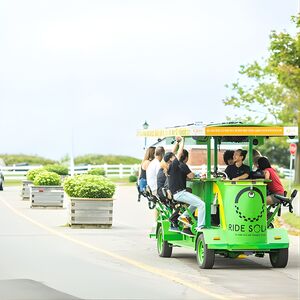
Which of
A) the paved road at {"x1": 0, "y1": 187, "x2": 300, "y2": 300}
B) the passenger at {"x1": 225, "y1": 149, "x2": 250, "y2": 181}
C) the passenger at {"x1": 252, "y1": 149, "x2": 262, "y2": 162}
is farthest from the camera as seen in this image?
the passenger at {"x1": 252, "y1": 149, "x2": 262, "y2": 162}

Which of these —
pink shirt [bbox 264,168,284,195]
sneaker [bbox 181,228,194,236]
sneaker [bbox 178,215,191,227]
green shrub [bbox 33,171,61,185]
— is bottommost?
sneaker [bbox 181,228,194,236]

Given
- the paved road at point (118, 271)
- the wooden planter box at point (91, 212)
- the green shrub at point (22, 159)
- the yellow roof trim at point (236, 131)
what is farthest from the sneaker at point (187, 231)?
the green shrub at point (22, 159)

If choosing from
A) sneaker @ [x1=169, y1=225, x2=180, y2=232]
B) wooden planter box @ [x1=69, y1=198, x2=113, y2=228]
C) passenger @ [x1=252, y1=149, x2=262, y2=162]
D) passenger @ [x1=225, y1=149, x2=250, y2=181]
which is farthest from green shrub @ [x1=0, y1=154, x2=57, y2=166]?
passenger @ [x1=225, y1=149, x2=250, y2=181]

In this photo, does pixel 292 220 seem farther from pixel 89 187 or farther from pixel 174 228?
pixel 174 228

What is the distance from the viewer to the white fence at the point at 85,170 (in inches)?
3491

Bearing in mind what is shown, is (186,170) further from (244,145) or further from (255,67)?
(255,67)

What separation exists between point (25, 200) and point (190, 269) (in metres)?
31.2

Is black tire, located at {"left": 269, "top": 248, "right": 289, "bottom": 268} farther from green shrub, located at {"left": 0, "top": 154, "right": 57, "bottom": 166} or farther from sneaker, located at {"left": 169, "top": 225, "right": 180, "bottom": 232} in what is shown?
green shrub, located at {"left": 0, "top": 154, "right": 57, "bottom": 166}

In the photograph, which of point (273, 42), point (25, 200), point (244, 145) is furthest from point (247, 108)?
point (244, 145)

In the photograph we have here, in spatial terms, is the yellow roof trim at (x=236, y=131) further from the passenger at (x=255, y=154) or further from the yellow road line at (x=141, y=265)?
the yellow road line at (x=141, y=265)

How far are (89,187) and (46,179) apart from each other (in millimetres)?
12733

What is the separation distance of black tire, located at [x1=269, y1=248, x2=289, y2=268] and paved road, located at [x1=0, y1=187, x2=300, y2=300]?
0.16 meters

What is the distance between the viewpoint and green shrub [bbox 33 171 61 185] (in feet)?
131

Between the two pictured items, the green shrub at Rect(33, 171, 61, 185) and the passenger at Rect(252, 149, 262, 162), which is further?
the green shrub at Rect(33, 171, 61, 185)
